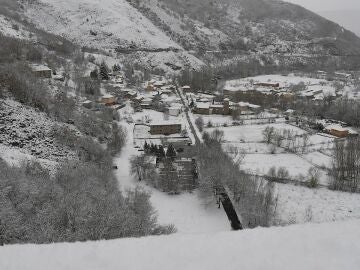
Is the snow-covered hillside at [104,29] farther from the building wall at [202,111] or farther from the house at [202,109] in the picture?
the building wall at [202,111]

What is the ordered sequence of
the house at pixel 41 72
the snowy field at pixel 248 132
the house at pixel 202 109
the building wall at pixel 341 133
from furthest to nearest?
the house at pixel 202 109
the house at pixel 41 72
the building wall at pixel 341 133
the snowy field at pixel 248 132

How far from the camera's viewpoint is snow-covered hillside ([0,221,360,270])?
591 centimetres

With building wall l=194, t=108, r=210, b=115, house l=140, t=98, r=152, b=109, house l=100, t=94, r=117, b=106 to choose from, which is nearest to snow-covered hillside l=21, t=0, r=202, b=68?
house l=140, t=98, r=152, b=109

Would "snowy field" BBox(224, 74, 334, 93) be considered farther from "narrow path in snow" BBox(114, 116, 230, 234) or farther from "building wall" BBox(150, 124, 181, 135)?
"narrow path in snow" BBox(114, 116, 230, 234)

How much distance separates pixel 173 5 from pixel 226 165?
135353 mm

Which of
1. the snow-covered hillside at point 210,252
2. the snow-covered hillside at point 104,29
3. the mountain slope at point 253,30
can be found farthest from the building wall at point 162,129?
the mountain slope at point 253,30

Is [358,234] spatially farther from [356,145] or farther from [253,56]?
[253,56]

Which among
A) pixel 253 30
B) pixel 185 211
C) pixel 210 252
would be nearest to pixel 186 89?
pixel 185 211

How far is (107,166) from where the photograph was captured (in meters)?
27.9

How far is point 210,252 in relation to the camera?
20.6 ft

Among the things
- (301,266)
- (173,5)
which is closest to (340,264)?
(301,266)

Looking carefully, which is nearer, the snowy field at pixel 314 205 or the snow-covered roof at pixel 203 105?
the snowy field at pixel 314 205

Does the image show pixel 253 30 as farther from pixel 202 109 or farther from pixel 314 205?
pixel 314 205

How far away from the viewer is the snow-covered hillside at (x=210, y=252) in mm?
5906
